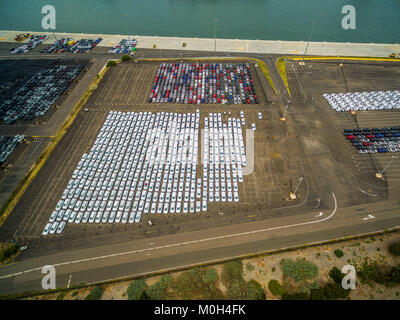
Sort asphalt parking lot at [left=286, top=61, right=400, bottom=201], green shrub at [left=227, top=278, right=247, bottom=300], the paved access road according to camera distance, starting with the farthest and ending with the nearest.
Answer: asphalt parking lot at [left=286, top=61, right=400, bottom=201] < the paved access road < green shrub at [left=227, top=278, right=247, bottom=300]

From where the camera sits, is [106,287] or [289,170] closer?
[106,287]

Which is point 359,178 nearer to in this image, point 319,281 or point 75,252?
point 319,281

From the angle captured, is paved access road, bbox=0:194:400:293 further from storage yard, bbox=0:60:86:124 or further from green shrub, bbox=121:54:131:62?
green shrub, bbox=121:54:131:62

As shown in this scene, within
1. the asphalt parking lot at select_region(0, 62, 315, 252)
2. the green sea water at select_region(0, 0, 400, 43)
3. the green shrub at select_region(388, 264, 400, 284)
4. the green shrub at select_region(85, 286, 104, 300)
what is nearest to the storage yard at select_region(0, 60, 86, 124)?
the asphalt parking lot at select_region(0, 62, 315, 252)

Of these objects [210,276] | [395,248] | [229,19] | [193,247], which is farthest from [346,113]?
[229,19]

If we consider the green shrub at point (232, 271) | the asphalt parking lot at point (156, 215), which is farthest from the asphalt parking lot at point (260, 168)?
the green shrub at point (232, 271)

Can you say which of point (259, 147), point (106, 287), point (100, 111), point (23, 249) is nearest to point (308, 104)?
point (259, 147)
